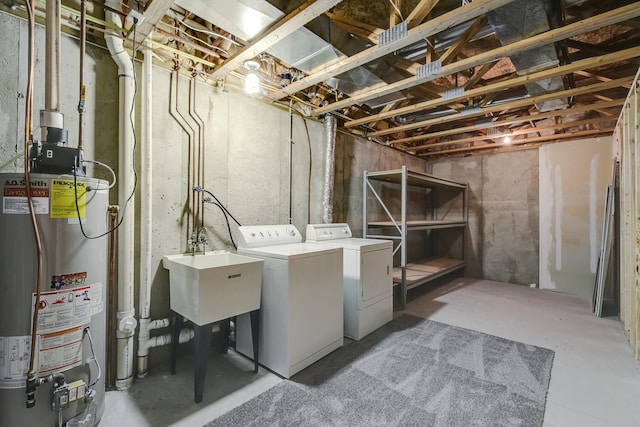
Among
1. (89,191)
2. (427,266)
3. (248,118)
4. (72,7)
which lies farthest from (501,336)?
(72,7)

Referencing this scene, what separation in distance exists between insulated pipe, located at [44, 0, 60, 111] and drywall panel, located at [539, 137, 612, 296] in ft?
19.6

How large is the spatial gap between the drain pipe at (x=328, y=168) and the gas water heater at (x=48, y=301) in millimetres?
2321

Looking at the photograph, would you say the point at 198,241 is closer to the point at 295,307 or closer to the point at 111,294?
the point at 111,294

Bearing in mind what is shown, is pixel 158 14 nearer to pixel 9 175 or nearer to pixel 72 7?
pixel 72 7

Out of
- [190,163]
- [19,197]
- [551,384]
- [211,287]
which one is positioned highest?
[190,163]

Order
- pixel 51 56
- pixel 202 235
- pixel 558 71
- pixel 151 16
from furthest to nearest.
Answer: pixel 202 235
pixel 558 71
pixel 151 16
pixel 51 56

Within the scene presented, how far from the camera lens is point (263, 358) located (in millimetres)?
2172

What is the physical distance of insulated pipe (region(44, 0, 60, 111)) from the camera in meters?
1.42

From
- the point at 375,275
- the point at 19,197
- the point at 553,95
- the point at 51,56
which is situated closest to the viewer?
the point at 19,197

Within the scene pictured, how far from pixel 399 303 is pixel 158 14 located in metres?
3.79

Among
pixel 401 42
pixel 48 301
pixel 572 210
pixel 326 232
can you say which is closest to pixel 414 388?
pixel 326 232

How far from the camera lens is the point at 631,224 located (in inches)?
99.7

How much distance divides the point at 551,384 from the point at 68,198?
3173mm

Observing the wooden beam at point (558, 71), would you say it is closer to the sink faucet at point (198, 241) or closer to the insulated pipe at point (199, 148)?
the insulated pipe at point (199, 148)
